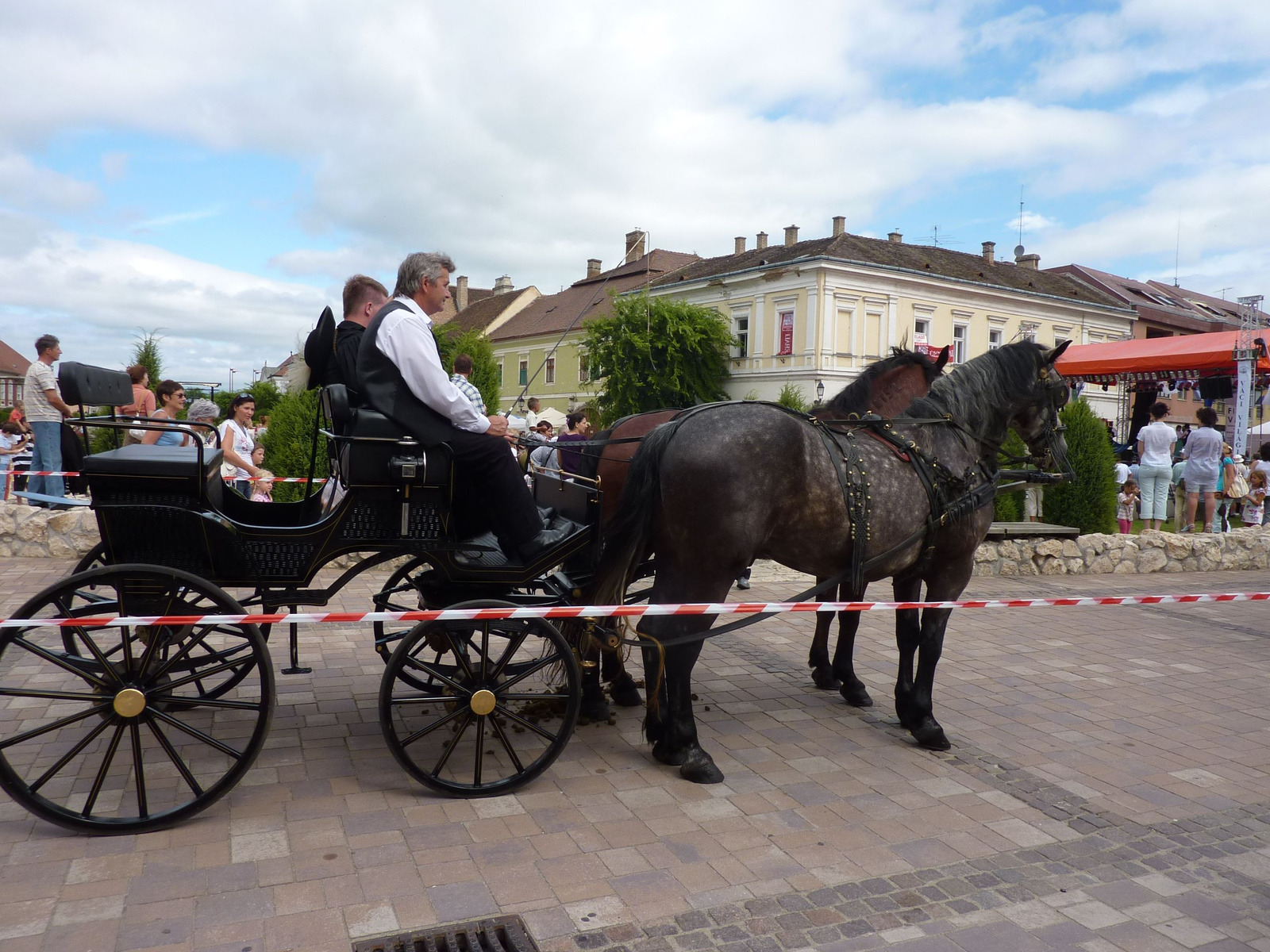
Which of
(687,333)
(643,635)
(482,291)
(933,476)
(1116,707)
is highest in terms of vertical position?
(482,291)

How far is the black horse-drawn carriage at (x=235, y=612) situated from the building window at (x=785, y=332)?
34963 millimetres

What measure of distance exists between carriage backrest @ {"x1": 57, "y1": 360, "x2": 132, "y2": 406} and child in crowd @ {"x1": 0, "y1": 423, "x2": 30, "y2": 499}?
29.5 feet

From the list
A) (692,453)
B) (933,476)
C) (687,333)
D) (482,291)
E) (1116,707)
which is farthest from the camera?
(482,291)

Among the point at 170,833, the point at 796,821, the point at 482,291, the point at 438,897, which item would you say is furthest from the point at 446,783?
the point at 482,291

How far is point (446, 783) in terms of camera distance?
3.62 metres

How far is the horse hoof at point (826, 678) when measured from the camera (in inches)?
217

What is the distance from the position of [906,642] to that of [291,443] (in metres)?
8.18

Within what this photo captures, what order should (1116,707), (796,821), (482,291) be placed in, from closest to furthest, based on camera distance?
(796,821) < (1116,707) < (482,291)

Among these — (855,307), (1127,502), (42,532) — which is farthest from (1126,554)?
(855,307)

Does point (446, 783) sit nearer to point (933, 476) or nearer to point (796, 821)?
point (796, 821)

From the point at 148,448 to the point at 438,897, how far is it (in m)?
2.18

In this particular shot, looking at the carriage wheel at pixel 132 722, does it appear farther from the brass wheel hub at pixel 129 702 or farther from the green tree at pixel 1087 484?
the green tree at pixel 1087 484

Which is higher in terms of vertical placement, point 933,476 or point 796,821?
point 933,476

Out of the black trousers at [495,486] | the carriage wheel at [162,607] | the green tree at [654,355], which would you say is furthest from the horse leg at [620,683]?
the green tree at [654,355]
